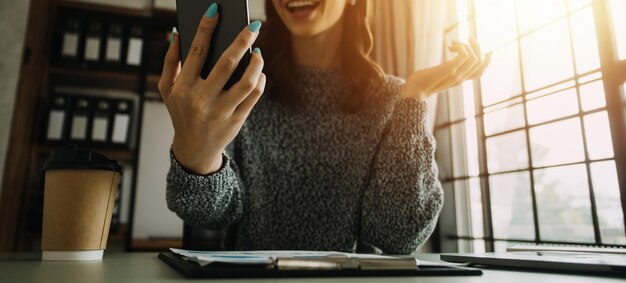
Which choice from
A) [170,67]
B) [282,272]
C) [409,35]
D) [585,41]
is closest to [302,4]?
[170,67]

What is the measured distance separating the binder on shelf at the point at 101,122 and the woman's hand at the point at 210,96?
154 cm

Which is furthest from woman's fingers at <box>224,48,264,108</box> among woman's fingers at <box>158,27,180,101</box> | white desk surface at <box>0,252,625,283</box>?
white desk surface at <box>0,252,625,283</box>

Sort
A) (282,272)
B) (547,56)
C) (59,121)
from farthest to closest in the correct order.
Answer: (59,121)
(547,56)
(282,272)

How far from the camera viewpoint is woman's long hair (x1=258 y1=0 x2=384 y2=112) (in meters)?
1.05

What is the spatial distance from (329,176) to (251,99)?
45cm

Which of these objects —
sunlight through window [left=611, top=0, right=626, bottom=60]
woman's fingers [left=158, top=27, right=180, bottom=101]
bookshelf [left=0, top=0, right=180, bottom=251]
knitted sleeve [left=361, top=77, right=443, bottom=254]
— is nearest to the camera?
woman's fingers [left=158, top=27, right=180, bottom=101]

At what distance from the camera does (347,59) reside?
1.16 metres

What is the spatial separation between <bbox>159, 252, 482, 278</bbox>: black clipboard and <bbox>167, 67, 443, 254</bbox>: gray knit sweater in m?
0.45

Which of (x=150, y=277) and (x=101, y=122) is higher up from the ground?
(x=101, y=122)

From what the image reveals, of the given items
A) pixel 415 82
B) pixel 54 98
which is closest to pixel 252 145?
pixel 415 82

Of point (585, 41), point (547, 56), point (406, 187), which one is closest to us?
point (406, 187)

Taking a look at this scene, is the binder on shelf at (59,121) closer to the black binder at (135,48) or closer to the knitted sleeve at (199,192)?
the black binder at (135,48)

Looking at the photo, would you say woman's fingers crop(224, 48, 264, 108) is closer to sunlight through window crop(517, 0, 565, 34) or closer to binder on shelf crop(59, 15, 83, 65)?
sunlight through window crop(517, 0, 565, 34)

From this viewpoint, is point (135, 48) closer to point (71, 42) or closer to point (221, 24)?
point (71, 42)
